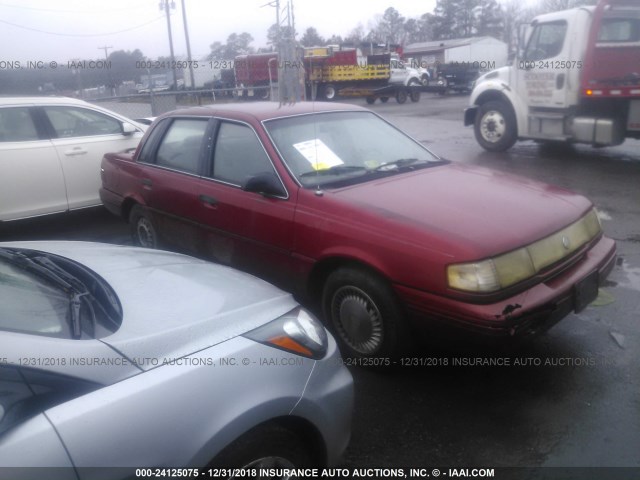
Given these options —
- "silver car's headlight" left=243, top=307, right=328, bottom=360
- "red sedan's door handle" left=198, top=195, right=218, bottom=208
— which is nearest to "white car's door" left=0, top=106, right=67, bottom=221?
"red sedan's door handle" left=198, top=195, right=218, bottom=208

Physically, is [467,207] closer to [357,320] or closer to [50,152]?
[357,320]

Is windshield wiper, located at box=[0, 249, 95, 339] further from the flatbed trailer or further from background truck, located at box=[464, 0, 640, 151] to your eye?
the flatbed trailer

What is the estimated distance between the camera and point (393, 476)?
106 inches

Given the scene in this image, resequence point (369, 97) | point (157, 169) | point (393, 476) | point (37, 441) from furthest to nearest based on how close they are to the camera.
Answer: point (369, 97) → point (157, 169) → point (393, 476) → point (37, 441)

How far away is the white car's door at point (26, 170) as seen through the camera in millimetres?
6387

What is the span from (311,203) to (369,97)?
24986 mm

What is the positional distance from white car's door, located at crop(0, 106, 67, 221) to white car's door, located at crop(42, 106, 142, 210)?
0.12 meters

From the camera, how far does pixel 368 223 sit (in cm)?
334

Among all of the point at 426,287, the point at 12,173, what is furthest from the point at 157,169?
the point at 426,287

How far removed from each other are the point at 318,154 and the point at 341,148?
24cm

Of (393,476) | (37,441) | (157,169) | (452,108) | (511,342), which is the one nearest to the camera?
(37,441)

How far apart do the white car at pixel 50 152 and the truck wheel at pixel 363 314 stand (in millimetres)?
4438

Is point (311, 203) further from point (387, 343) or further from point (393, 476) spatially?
point (393, 476)

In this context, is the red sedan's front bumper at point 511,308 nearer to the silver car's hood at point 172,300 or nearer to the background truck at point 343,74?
the silver car's hood at point 172,300
